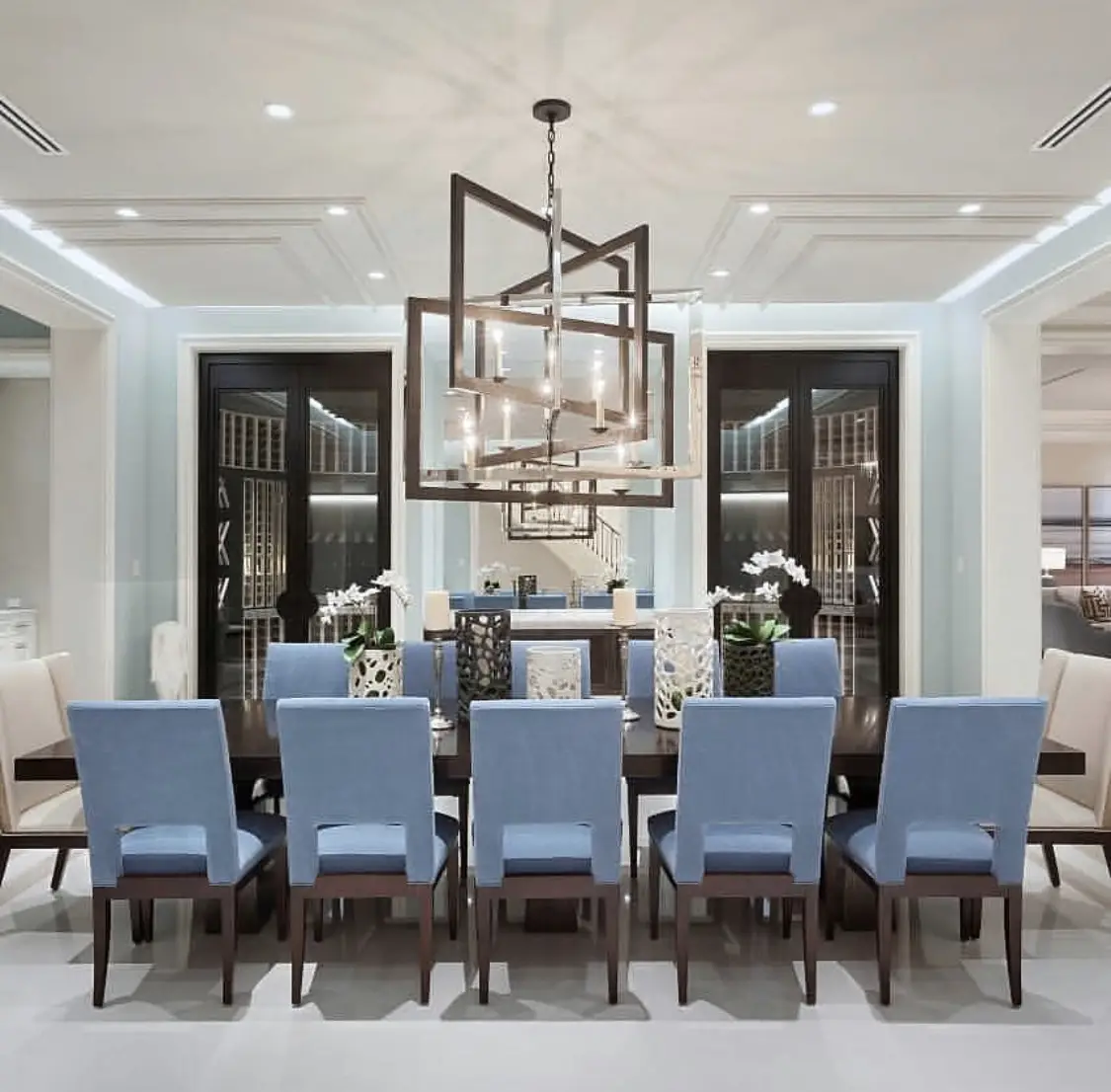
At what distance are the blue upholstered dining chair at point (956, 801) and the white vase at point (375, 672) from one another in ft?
5.23

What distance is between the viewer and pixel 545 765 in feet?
8.18

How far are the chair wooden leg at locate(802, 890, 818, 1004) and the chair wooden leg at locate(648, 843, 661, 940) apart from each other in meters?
0.51

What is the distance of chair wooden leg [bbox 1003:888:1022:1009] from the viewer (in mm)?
2555

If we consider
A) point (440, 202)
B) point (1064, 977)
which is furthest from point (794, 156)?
point (1064, 977)

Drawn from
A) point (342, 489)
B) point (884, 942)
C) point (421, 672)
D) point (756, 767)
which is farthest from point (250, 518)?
point (884, 942)

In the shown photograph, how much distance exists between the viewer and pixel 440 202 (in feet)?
12.9

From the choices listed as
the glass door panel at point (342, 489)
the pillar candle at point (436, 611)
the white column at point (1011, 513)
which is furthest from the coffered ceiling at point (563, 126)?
the pillar candle at point (436, 611)

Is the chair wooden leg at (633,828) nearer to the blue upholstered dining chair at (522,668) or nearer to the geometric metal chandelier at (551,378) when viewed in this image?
the blue upholstered dining chair at (522,668)

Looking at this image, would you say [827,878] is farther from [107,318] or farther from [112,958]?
[107,318]

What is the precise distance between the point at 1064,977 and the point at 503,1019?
1661 millimetres

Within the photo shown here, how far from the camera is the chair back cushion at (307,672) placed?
151 inches

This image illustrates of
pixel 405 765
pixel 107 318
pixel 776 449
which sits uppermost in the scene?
pixel 107 318

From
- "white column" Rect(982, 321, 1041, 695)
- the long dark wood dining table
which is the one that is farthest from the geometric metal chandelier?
"white column" Rect(982, 321, 1041, 695)

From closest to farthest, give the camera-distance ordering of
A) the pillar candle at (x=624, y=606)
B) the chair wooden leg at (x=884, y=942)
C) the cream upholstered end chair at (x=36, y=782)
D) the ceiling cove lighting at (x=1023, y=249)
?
the chair wooden leg at (x=884, y=942) → the cream upholstered end chair at (x=36, y=782) → the pillar candle at (x=624, y=606) → the ceiling cove lighting at (x=1023, y=249)
